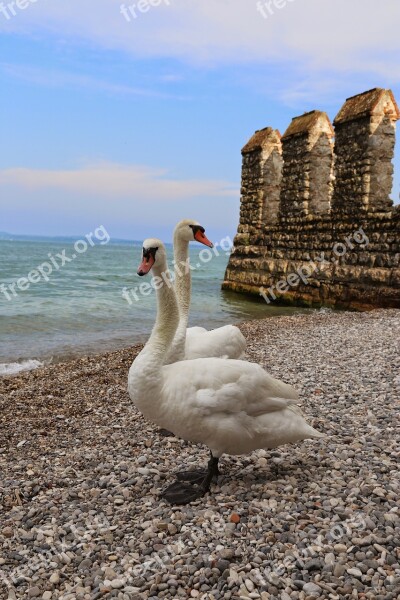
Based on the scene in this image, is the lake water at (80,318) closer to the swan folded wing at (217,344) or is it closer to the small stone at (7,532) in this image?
the swan folded wing at (217,344)

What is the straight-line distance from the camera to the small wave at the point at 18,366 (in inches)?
357

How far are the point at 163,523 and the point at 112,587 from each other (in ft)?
1.81

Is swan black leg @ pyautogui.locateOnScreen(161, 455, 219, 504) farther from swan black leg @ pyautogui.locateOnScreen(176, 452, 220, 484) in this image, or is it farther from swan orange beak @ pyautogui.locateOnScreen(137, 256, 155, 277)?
swan orange beak @ pyautogui.locateOnScreen(137, 256, 155, 277)

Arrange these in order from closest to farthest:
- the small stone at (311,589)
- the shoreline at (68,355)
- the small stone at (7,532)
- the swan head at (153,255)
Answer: the small stone at (311,589)
the small stone at (7,532)
the swan head at (153,255)
the shoreline at (68,355)

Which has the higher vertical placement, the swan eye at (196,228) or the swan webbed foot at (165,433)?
the swan eye at (196,228)

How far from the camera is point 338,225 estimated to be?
562 inches

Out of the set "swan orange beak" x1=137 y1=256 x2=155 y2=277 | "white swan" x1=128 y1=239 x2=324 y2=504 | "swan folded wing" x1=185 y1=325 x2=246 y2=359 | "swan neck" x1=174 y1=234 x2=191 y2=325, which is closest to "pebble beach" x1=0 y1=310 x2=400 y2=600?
"white swan" x1=128 y1=239 x2=324 y2=504

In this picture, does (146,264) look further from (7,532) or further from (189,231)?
(7,532)

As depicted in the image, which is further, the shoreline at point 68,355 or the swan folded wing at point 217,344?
the shoreline at point 68,355

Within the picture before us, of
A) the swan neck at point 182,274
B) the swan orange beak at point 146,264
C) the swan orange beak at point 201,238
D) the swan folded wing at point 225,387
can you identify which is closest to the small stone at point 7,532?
the swan folded wing at point 225,387

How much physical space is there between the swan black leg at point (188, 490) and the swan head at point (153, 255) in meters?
1.35

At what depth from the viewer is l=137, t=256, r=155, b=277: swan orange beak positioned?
3696 mm

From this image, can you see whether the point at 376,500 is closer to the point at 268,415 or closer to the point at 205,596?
the point at 268,415

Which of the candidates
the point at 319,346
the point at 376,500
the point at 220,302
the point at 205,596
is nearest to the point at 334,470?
the point at 376,500
